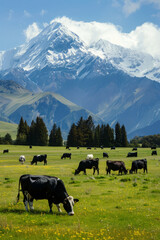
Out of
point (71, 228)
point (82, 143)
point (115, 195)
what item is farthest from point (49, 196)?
point (82, 143)

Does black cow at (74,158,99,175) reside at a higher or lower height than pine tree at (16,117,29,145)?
lower

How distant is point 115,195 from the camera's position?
77.6ft

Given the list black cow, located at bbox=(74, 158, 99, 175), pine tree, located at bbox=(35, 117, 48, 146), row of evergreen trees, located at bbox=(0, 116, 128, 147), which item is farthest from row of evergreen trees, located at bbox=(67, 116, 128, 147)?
black cow, located at bbox=(74, 158, 99, 175)

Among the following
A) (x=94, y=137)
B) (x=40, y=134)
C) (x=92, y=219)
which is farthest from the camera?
(x=94, y=137)

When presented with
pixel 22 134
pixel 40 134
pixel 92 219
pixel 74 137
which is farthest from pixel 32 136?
pixel 92 219

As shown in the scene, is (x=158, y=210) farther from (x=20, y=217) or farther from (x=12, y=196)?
(x=12, y=196)

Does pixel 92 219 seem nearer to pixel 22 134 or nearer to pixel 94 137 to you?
pixel 94 137

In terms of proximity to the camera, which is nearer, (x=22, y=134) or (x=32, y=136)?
(x=32, y=136)

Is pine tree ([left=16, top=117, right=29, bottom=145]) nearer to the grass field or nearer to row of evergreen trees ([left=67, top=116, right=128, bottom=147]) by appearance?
row of evergreen trees ([left=67, top=116, right=128, bottom=147])

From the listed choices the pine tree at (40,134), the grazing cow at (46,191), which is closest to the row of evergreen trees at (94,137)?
the pine tree at (40,134)

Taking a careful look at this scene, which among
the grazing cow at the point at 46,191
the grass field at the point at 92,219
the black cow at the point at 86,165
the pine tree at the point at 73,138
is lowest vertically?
the grass field at the point at 92,219

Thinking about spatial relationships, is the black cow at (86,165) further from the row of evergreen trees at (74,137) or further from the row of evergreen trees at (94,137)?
the row of evergreen trees at (94,137)

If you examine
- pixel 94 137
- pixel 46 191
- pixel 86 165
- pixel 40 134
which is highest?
pixel 40 134

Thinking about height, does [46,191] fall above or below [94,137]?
below
